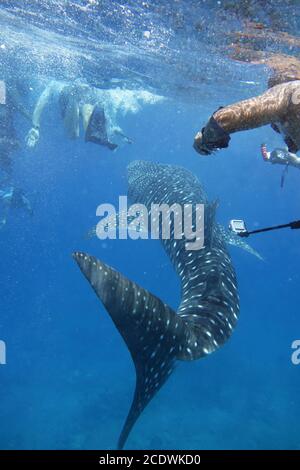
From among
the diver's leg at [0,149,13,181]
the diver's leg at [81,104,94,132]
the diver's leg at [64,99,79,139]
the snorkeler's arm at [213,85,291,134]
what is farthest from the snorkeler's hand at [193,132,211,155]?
the diver's leg at [0,149,13,181]

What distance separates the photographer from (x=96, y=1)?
1190 centimetres

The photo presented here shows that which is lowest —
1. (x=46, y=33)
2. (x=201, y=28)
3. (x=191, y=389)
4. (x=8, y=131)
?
(x=191, y=389)

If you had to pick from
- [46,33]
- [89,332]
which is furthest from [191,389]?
[46,33]

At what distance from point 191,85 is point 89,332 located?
18707 mm

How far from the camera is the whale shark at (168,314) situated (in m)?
3.25

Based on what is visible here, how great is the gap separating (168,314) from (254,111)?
6.50 ft

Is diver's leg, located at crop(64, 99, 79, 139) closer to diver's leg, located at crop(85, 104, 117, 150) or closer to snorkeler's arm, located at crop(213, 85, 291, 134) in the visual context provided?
diver's leg, located at crop(85, 104, 117, 150)

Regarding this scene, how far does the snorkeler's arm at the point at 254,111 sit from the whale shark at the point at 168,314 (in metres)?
1.54

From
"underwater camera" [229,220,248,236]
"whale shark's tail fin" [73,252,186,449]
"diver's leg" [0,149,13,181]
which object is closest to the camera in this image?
"whale shark's tail fin" [73,252,186,449]

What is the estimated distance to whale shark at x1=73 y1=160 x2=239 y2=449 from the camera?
3.25 m

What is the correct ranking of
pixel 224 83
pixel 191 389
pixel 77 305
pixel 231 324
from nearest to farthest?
1. pixel 231 324
2. pixel 191 389
3. pixel 224 83
4. pixel 77 305

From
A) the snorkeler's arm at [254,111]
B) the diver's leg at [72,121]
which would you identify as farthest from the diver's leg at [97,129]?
the snorkeler's arm at [254,111]

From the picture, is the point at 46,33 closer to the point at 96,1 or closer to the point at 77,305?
the point at 96,1

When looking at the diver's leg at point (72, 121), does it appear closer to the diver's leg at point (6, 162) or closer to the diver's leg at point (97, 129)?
the diver's leg at point (97, 129)
